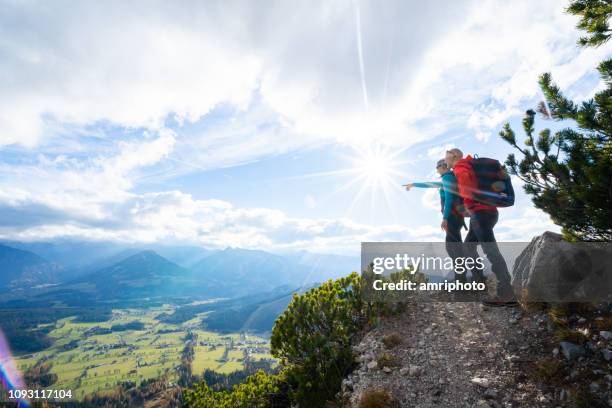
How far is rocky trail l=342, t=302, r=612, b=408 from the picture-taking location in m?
6.05

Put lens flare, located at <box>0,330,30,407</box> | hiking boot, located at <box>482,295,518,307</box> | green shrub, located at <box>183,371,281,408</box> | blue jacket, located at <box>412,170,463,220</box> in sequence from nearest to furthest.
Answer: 1. hiking boot, located at <box>482,295,518,307</box>
2. blue jacket, located at <box>412,170,463,220</box>
3. green shrub, located at <box>183,371,281,408</box>
4. lens flare, located at <box>0,330,30,407</box>

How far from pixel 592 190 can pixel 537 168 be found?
6.51 ft

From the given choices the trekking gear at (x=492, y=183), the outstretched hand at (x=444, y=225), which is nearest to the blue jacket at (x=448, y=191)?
the outstretched hand at (x=444, y=225)

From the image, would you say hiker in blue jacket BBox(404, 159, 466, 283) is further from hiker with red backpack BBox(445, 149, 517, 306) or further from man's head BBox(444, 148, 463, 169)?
hiker with red backpack BBox(445, 149, 517, 306)

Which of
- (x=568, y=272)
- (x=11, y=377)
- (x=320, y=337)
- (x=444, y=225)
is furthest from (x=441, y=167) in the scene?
(x=11, y=377)

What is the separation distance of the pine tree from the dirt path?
2672 millimetres

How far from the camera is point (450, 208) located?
9.62 metres

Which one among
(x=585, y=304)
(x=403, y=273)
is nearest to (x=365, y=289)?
(x=403, y=273)

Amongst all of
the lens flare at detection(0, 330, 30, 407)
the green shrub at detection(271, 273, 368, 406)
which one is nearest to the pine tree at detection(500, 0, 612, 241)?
the green shrub at detection(271, 273, 368, 406)

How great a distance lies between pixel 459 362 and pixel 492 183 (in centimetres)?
445

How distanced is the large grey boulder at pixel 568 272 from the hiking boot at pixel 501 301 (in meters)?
0.33

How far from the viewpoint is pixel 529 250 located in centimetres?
959

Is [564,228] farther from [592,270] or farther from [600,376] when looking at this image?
[600,376]

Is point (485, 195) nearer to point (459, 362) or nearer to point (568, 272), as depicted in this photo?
point (568, 272)
